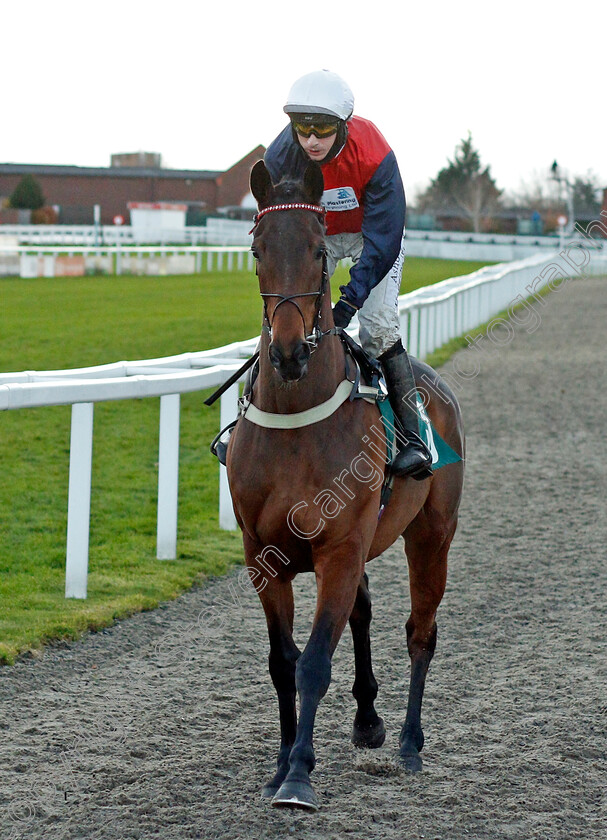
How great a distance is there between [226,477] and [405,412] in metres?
2.69

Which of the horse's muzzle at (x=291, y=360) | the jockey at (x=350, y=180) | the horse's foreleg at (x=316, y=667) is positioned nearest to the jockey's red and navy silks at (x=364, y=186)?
the jockey at (x=350, y=180)

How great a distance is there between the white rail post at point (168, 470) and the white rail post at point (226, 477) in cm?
42

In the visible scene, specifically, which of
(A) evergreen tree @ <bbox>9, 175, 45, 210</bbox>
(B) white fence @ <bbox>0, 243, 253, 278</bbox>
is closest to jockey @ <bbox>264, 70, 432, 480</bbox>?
(B) white fence @ <bbox>0, 243, 253, 278</bbox>

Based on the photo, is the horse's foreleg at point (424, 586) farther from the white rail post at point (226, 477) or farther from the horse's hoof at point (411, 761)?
the white rail post at point (226, 477)

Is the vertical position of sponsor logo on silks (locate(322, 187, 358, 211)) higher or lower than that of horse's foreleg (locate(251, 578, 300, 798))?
higher

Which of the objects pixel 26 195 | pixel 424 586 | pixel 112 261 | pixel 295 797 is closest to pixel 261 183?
pixel 424 586

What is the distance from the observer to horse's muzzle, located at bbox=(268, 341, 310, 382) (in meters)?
3.13

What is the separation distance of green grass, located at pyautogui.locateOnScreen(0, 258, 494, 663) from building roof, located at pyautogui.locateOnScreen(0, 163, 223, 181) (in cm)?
6712

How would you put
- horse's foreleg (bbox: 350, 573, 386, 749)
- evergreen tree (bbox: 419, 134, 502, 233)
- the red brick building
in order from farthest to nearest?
evergreen tree (bbox: 419, 134, 502, 233) → the red brick building → horse's foreleg (bbox: 350, 573, 386, 749)

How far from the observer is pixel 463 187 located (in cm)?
10300

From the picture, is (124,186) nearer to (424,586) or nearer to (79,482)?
(79,482)

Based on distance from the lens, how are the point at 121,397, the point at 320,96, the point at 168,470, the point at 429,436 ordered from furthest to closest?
the point at 168,470 → the point at 121,397 → the point at 429,436 → the point at 320,96

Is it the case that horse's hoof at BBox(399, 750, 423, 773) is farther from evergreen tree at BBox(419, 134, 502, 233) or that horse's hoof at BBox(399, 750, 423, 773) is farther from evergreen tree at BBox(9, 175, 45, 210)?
evergreen tree at BBox(419, 134, 502, 233)

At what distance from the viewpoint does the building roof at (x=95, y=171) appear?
82938 millimetres
